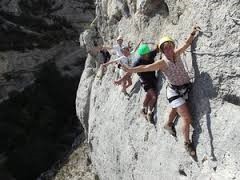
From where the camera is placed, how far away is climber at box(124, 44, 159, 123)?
1212 centimetres

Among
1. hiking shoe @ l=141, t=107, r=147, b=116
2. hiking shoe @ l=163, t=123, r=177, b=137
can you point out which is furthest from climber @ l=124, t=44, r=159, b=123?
hiking shoe @ l=163, t=123, r=177, b=137

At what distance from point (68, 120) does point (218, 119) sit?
27165mm

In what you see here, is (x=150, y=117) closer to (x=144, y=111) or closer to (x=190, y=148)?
(x=144, y=111)

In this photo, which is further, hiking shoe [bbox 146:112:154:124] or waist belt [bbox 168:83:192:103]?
hiking shoe [bbox 146:112:154:124]

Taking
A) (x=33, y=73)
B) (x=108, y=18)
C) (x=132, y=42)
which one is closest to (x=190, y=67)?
(x=132, y=42)

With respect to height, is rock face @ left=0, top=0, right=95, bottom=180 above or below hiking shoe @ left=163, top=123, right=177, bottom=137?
below

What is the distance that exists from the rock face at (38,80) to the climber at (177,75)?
882 inches

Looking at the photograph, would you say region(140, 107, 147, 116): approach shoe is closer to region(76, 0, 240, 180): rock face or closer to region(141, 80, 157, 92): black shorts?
region(76, 0, 240, 180): rock face

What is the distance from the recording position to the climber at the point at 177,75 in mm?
9953

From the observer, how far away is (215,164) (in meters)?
9.81

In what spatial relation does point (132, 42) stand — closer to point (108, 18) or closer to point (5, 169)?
point (108, 18)

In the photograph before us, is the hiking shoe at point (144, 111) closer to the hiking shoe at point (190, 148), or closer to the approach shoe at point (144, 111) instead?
the approach shoe at point (144, 111)

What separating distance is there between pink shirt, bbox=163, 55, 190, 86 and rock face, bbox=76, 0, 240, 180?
1.30 feet

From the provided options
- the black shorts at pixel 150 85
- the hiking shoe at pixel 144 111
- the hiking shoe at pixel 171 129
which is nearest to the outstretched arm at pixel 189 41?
the hiking shoe at pixel 171 129
